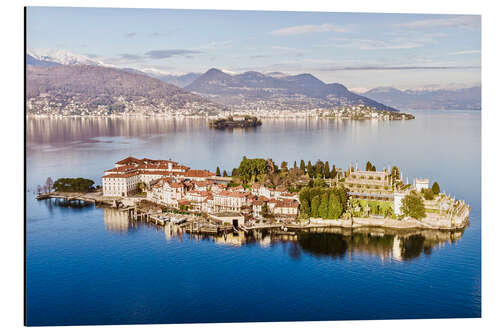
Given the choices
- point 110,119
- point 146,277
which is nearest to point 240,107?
point 110,119

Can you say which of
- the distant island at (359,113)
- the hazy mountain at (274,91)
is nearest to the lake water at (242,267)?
the hazy mountain at (274,91)

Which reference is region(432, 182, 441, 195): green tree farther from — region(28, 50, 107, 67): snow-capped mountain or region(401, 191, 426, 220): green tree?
region(28, 50, 107, 67): snow-capped mountain

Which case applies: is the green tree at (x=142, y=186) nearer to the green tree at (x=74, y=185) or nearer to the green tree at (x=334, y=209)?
the green tree at (x=74, y=185)

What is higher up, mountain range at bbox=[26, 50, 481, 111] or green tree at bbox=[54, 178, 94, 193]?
mountain range at bbox=[26, 50, 481, 111]

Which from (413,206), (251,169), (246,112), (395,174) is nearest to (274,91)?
(246,112)

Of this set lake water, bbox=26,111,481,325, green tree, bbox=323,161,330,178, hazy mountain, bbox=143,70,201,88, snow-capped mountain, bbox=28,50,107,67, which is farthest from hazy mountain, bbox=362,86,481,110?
snow-capped mountain, bbox=28,50,107,67

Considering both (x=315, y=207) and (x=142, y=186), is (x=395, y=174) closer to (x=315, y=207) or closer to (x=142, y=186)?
(x=315, y=207)
